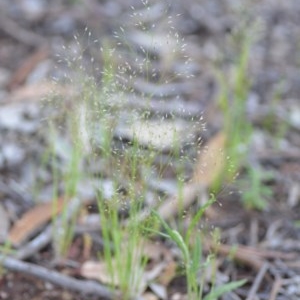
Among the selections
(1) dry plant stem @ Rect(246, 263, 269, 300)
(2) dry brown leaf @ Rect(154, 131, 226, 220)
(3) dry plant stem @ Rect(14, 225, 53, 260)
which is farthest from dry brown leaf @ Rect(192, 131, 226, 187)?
(3) dry plant stem @ Rect(14, 225, 53, 260)

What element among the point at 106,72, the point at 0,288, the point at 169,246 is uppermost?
the point at 106,72

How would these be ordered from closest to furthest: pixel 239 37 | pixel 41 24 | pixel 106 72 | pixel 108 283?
1. pixel 106 72
2. pixel 108 283
3. pixel 239 37
4. pixel 41 24

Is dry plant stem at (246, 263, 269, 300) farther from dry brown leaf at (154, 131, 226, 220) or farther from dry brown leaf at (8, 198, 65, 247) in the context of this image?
dry brown leaf at (8, 198, 65, 247)

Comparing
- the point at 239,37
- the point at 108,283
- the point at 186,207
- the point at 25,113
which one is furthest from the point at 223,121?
the point at 108,283

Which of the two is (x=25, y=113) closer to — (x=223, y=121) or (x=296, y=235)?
(x=223, y=121)

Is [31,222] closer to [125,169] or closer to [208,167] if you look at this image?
[125,169]

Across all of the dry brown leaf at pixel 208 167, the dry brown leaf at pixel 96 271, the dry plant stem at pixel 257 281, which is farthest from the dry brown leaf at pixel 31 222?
the dry plant stem at pixel 257 281
